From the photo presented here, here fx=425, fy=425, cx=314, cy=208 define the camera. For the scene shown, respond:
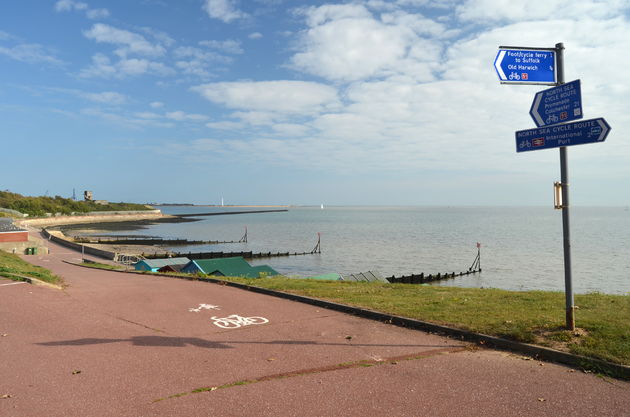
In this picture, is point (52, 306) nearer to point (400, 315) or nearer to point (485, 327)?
point (400, 315)

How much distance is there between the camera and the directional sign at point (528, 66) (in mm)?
7625

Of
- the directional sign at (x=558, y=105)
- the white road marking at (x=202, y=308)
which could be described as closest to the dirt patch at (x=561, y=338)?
the directional sign at (x=558, y=105)

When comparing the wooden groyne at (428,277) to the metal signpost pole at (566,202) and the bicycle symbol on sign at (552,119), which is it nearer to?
the metal signpost pole at (566,202)

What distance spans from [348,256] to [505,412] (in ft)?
183

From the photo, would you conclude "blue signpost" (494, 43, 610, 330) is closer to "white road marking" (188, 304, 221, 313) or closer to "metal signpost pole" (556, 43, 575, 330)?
"metal signpost pole" (556, 43, 575, 330)

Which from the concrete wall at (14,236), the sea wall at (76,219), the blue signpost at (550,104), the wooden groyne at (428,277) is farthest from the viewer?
the sea wall at (76,219)

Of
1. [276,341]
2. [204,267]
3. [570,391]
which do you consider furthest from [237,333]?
[204,267]

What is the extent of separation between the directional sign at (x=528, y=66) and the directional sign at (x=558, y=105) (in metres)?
0.31

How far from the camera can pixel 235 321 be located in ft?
33.1

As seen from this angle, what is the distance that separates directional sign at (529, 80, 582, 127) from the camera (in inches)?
285

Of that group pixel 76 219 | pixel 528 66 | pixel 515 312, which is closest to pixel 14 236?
pixel 515 312

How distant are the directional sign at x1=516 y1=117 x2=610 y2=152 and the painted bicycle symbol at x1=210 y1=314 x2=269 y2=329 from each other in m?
6.73

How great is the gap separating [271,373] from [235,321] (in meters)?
3.80

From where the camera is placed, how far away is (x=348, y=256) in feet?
199
